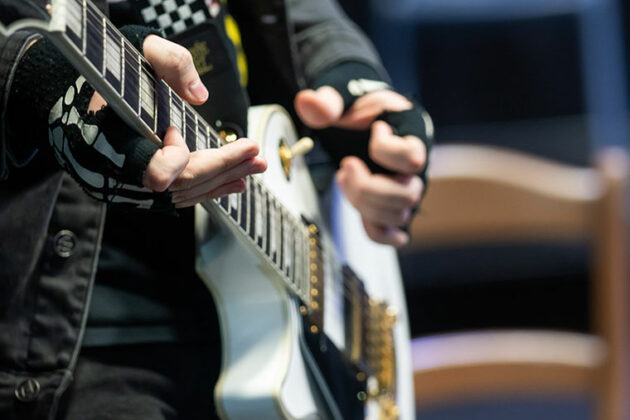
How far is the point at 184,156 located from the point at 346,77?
39 centimetres

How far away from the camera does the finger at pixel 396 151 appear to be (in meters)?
0.77

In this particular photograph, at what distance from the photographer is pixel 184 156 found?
1.46 ft

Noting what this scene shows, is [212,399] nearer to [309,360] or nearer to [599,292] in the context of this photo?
[309,360]

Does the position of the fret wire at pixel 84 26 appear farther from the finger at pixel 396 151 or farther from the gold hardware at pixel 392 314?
the gold hardware at pixel 392 314

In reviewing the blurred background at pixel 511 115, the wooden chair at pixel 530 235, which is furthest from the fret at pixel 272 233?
the blurred background at pixel 511 115

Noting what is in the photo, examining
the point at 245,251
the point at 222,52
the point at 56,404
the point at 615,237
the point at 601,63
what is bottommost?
the point at 56,404

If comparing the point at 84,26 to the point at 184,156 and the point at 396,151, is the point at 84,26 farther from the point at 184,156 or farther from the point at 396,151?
the point at 396,151

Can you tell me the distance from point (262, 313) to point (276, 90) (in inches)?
9.4

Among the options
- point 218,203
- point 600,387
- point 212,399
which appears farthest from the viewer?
point 600,387

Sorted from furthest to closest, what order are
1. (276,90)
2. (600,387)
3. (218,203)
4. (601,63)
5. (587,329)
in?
(601,63), (587,329), (600,387), (276,90), (218,203)

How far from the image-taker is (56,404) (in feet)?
1.80

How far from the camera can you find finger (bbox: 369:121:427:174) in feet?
2.53

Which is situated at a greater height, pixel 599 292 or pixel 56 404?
pixel 599 292

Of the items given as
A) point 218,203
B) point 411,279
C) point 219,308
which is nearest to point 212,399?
point 219,308
